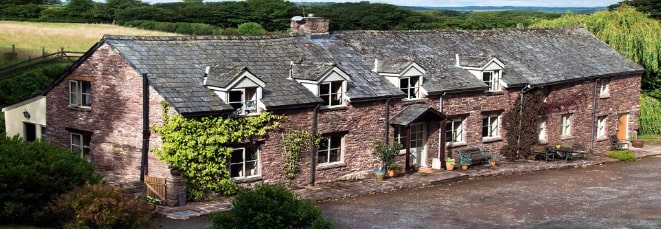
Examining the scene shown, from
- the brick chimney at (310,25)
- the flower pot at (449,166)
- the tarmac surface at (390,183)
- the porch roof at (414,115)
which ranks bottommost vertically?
the tarmac surface at (390,183)

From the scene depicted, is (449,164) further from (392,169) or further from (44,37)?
(44,37)

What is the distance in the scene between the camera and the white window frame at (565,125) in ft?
128

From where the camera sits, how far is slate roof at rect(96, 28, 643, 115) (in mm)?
26969

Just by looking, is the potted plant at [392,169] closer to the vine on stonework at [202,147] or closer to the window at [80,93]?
the vine on stonework at [202,147]

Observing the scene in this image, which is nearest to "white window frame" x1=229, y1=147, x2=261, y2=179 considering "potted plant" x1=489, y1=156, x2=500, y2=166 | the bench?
the bench

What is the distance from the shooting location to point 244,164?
2748 centimetres

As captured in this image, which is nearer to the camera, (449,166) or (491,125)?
(449,166)

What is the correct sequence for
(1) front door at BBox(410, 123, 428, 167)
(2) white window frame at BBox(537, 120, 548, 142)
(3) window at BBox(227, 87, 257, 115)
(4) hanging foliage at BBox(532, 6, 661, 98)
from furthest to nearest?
(4) hanging foliage at BBox(532, 6, 661, 98) < (2) white window frame at BBox(537, 120, 548, 142) < (1) front door at BBox(410, 123, 428, 167) < (3) window at BBox(227, 87, 257, 115)

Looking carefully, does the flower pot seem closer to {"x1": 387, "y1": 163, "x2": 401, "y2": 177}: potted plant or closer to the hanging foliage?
{"x1": 387, "y1": 163, "x2": 401, "y2": 177}: potted plant

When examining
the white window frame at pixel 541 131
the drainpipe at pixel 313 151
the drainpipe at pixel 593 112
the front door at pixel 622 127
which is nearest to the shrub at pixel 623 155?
the drainpipe at pixel 593 112

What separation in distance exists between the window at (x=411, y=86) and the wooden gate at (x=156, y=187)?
10784 mm

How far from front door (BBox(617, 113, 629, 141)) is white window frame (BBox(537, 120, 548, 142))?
6412mm

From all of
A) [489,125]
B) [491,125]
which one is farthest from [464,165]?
[491,125]

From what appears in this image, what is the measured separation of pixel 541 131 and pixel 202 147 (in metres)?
18.3
